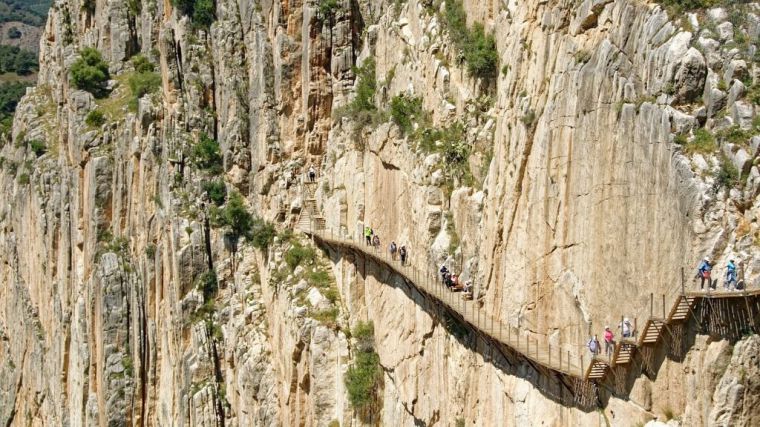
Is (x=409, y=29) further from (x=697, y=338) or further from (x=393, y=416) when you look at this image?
(x=697, y=338)

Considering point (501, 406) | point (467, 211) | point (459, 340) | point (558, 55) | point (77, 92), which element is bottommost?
point (501, 406)

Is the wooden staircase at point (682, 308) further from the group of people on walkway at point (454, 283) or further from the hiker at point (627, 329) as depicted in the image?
the group of people on walkway at point (454, 283)

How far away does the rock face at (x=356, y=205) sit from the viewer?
78.3ft

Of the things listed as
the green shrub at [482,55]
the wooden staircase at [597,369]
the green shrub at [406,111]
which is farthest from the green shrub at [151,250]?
the wooden staircase at [597,369]

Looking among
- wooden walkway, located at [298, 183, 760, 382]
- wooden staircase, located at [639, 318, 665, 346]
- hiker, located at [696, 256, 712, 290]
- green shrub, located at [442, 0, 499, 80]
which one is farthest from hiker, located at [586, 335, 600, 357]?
green shrub, located at [442, 0, 499, 80]

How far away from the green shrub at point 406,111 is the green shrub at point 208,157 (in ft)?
53.6

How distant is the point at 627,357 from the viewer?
2500cm

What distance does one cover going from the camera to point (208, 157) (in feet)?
180

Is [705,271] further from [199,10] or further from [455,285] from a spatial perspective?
[199,10]

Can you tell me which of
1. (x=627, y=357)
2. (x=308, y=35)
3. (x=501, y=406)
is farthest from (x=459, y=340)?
(x=308, y=35)

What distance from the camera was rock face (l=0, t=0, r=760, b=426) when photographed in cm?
2386

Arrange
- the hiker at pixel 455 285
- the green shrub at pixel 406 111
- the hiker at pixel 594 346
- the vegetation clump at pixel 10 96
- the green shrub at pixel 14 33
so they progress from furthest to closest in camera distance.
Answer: the green shrub at pixel 14 33, the vegetation clump at pixel 10 96, the green shrub at pixel 406 111, the hiker at pixel 455 285, the hiker at pixel 594 346

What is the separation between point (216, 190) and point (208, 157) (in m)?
1.82

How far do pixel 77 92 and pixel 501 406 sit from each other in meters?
42.8
